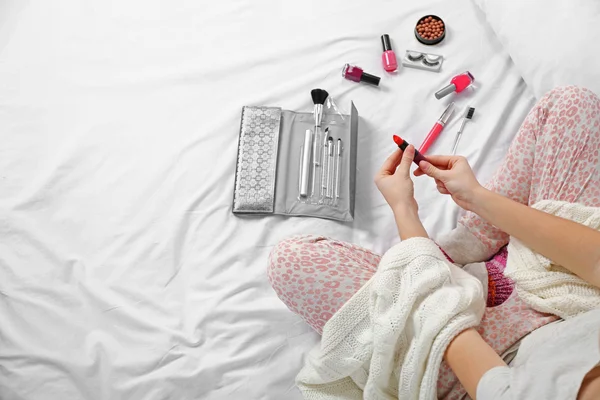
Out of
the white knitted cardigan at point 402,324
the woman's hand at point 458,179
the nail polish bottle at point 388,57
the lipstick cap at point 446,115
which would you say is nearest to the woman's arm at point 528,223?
the woman's hand at point 458,179

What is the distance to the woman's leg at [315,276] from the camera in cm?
81

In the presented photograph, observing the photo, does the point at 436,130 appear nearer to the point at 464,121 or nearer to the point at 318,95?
the point at 464,121

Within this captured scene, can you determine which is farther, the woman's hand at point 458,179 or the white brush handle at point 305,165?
the white brush handle at point 305,165

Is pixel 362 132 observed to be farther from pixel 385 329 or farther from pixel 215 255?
pixel 385 329

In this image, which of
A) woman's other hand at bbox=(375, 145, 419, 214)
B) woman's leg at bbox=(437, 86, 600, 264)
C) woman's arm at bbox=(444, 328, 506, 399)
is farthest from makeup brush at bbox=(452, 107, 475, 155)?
woman's arm at bbox=(444, 328, 506, 399)

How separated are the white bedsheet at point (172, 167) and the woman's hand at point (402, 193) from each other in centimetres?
17

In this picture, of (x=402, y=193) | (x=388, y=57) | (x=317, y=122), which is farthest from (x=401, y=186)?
(x=388, y=57)

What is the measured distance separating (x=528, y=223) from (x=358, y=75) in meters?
0.52

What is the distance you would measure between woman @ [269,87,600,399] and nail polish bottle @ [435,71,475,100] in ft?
0.78

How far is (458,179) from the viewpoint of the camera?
2.84 ft

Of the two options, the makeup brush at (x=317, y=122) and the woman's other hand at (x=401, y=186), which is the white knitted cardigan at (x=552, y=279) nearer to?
the woman's other hand at (x=401, y=186)

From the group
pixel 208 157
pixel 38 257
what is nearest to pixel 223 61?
pixel 208 157

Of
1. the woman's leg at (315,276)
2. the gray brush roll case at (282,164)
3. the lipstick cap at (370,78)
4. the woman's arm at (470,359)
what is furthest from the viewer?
the lipstick cap at (370,78)

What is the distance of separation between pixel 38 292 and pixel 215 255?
1.05 feet
